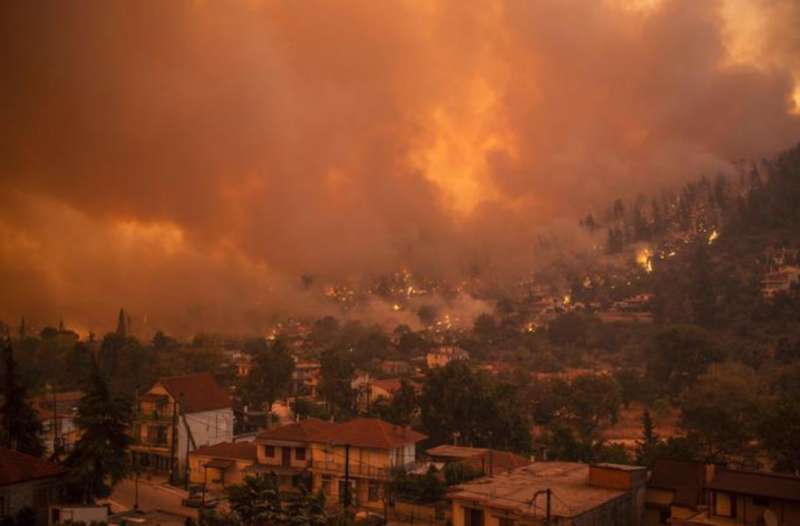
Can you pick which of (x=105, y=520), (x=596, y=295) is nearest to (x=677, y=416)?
(x=105, y=520)

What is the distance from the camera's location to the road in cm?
2695

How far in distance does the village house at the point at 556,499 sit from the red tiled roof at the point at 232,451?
11552 mm

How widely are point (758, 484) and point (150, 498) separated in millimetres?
20846

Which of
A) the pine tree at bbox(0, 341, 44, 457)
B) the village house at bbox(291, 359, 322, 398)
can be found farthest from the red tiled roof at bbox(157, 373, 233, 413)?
the village house at bbox(291, 359, 322, 398)

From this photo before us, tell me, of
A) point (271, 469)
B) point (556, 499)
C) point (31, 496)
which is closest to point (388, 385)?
point (271, 469)

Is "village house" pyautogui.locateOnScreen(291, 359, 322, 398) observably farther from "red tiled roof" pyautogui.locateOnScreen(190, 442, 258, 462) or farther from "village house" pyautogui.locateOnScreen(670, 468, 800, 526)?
"village house" pyautogui.locateOnScreen(670, 468, 800, 526)

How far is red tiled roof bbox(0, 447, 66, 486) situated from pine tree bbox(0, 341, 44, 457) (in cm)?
604

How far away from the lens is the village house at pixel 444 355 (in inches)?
2668

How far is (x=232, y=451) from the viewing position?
33.1 meters

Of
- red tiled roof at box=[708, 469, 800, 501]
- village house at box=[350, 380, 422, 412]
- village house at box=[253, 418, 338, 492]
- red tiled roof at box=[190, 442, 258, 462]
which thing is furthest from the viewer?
village house at box=[350, 380, 422, 412]

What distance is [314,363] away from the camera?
225ft

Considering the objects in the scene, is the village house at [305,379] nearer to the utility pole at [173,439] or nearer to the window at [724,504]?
the utility pole at [173,439]

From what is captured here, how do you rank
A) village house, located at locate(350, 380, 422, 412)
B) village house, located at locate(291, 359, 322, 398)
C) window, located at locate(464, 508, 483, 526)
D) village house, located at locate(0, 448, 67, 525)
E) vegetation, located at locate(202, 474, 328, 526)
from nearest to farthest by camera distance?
1. vegetation, located at locate(202, 474, 328, 526)
2. village house, located at locate(0, 448, 67, 525)
3. window, located at locate(464, 508, 483, 526)
4. village house, located at locate(350, 380, 422, 412)
5. village house, located at locate(291, 359, 322, 398)

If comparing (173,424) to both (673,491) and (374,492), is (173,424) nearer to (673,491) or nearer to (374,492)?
(374,492)
